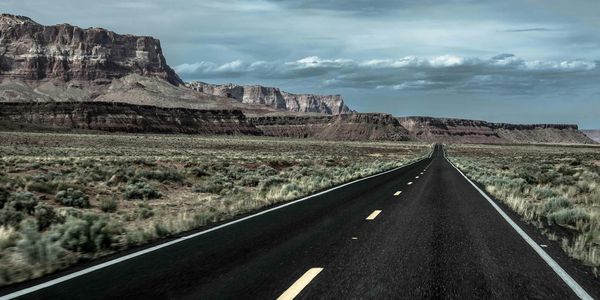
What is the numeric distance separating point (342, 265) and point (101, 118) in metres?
140

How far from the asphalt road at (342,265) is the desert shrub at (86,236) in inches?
48.4

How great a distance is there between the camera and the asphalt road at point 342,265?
5.76 metres

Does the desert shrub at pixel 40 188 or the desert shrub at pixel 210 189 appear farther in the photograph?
the desert shrub at pixel 210 189

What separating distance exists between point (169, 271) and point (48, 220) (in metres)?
6.93

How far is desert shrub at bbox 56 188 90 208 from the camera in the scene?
52.3 feet

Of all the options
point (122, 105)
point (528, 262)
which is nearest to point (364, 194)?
point (528, 262)

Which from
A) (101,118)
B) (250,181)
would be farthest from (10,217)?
(101,118)

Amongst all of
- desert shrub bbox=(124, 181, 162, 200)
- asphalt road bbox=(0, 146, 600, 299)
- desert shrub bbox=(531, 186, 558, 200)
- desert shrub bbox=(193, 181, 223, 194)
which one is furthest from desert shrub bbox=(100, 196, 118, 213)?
desert shrub bbox=(531, 186, 558, 200)

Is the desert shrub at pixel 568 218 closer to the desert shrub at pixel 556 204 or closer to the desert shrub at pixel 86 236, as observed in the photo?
the desert shrub at pixel 556 204

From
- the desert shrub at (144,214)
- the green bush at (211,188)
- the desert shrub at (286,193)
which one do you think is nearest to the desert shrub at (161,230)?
the desert shrub at (144,214)

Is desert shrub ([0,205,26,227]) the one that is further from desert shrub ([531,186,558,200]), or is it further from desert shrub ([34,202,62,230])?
desert shrub ([531,186,558,200])

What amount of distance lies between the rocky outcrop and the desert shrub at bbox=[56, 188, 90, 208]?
110066mm

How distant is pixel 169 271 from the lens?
263 inches

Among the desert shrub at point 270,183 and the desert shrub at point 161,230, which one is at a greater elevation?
the desert shrub at point 161,230
